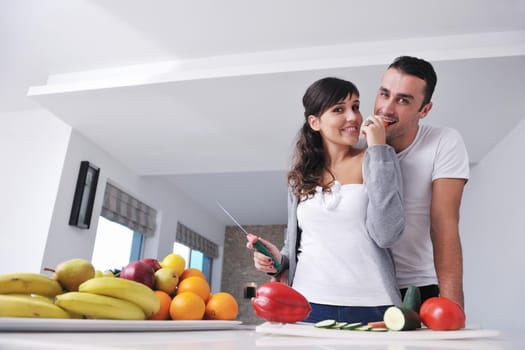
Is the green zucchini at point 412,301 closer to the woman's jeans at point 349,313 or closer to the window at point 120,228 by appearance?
the woman's jeans at point 349,313

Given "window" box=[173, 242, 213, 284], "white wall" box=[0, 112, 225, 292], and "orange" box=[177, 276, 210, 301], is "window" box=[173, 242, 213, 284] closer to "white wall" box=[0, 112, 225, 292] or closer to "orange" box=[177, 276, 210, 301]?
"white wall" box=[0, 112, 225, 292]

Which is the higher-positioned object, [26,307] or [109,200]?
[109,200]

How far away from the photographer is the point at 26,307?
50cm

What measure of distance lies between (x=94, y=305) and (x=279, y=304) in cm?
26

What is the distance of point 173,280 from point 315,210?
1.13 feet

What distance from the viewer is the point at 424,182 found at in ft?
2.99

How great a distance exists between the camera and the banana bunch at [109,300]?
0.56 m

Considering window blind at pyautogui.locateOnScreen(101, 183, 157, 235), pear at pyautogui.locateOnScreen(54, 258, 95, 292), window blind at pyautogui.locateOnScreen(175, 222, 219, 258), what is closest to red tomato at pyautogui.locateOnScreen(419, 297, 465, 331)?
pear at pyautogui.locateOnScreen(54, 258, 95, 292)

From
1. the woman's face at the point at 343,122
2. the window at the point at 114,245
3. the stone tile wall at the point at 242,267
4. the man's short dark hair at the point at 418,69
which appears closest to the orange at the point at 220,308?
the woman's face at the point at 343,122

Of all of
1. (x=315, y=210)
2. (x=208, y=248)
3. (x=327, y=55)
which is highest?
(x=327, y=55)

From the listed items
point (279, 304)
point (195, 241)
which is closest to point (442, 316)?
point (279, 304)

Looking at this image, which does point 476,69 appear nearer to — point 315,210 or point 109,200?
point 315,210

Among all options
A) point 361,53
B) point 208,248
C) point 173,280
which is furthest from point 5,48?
point 208,248

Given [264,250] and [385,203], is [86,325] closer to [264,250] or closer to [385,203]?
[264,250]
